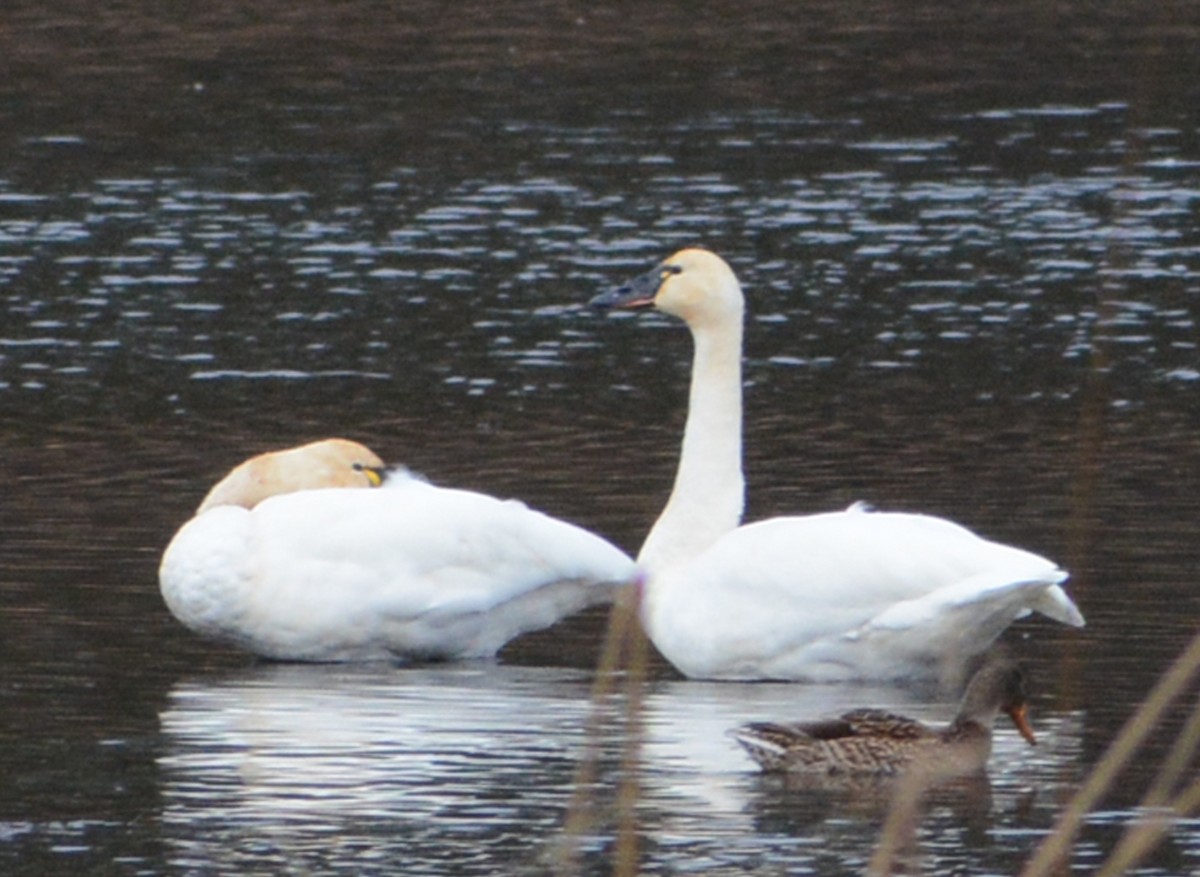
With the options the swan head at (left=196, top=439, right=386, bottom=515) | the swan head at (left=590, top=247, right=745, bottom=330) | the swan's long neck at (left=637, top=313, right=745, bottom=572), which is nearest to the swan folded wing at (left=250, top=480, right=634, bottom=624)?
the swan's long neck at (left=637, top=313, right=745, bottom=572)

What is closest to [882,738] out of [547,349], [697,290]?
[697,290]

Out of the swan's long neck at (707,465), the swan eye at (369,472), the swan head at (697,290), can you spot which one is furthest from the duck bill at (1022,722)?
the swan eye at (369,472)

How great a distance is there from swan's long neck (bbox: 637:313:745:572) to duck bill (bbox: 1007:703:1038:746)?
178cm

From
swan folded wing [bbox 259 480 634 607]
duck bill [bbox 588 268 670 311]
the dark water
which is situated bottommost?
the dark water

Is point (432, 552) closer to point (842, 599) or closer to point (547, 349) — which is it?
point (842, 599)

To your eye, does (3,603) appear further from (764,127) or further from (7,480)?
(764,127)

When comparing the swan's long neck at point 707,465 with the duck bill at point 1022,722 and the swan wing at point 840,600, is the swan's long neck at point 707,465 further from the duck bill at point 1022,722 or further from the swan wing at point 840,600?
the duck bill at point 1022,722

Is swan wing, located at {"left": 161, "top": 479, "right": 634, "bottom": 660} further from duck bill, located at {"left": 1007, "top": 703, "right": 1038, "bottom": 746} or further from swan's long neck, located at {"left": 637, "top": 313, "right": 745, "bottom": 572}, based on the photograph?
duck bill, located at {"left": 1007, "top": 703, "right": 1038, "bottom": 746}

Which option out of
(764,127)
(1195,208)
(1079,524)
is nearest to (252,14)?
(764,127)

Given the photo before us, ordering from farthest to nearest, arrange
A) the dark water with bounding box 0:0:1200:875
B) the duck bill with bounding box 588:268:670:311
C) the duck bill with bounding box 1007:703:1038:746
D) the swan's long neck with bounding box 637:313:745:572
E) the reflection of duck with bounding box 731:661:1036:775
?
the duck bill with bounding box 588:268:670:311 < the swan's long neck with bounding box 637:313:745:572 < the duck bill with bounding box 1007:703:1038:746 < the reflection of duck with bounding box 731:661:1036:775 < the dark water with bounding box 0:0:1200:875

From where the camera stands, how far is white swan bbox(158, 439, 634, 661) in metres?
9.44

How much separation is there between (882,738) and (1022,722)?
500mm

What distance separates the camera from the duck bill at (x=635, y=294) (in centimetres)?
1029

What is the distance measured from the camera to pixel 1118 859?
145 inches
